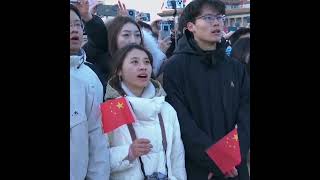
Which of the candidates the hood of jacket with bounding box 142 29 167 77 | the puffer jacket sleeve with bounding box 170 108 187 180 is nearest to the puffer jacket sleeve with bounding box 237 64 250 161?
the puffer jacket sleeve with bounding box 170 108 187 180

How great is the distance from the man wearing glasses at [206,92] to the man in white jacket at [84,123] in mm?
486

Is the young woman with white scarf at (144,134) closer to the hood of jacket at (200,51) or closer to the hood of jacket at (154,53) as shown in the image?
the hood of jacket at (200,51)

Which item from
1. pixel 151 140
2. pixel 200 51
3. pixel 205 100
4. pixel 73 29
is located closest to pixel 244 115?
pixel 205 100

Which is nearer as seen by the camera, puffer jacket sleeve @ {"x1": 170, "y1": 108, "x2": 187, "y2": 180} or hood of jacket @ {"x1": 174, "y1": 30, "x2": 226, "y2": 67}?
puffer jacket sleeve @ {"x1": 170, "y1": 108, "x2": 187, "y2": 180}

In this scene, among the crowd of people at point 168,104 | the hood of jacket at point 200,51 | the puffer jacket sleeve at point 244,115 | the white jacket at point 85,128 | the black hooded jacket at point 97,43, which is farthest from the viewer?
the black hooded jacket at point 97,43

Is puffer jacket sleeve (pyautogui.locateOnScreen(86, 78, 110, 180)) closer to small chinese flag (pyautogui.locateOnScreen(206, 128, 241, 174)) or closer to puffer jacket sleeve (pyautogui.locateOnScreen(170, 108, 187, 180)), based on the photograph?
puffer jacket sleeve (pyautogui.locateOnScreen(170, 108, 187, 180))

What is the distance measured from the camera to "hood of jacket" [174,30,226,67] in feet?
8.30

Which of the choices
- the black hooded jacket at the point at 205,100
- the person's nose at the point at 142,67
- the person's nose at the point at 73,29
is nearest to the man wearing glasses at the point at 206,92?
the black hooded jacket at the point at 205,100

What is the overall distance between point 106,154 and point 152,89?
48 cm

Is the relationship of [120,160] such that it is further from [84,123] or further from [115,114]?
[84,123]

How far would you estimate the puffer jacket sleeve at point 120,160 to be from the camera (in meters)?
2.16
